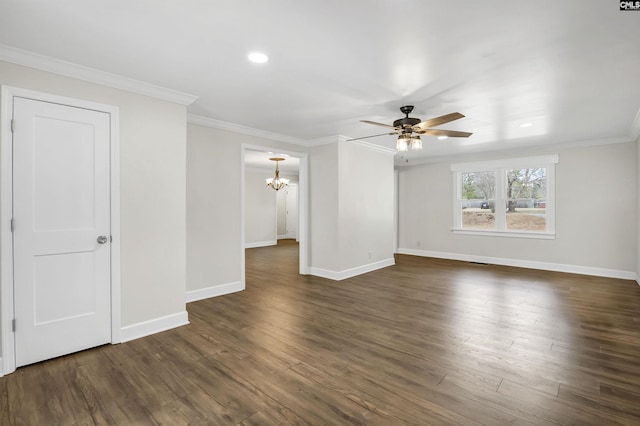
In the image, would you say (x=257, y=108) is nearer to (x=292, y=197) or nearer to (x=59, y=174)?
(x=59, y=174)

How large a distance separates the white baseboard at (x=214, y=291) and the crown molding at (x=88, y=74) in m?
2.53

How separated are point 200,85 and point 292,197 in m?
8.95

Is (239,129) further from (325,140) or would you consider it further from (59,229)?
(59,229)

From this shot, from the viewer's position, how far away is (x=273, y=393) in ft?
7.16

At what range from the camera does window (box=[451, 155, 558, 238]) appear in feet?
21.0

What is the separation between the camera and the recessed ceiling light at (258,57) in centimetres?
250

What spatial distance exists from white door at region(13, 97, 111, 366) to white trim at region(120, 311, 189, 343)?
17 cm

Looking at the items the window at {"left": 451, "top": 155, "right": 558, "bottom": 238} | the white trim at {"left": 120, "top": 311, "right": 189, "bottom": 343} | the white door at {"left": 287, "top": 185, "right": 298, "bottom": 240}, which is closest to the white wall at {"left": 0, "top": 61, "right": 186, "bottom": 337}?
the white trim at {"left": 120, "top": 311, "right": 189, "bottom": 343}

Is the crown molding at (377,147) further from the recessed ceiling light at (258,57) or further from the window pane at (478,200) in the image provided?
the recessed ceiling light at (258,57)

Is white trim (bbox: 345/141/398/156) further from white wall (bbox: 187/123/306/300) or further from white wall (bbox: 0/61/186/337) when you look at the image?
white wall (bbox: 0/61/186/337)

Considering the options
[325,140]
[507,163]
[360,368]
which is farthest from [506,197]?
[360,368]

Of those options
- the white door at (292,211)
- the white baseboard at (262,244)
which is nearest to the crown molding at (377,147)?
the white baseboard at (262,244)

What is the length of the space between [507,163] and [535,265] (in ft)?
7.41

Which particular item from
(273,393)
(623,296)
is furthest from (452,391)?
(623,296)
